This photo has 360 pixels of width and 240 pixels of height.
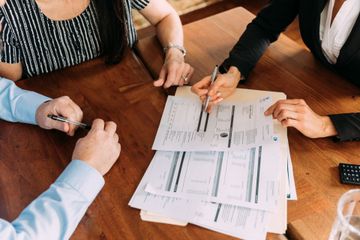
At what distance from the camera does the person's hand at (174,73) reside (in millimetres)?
1121

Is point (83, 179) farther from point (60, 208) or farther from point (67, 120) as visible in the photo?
point (67, 120)

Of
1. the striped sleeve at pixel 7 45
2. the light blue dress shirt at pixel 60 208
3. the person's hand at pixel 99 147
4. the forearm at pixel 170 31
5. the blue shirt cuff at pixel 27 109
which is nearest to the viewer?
the light blue dress shirt at pixel 60 208

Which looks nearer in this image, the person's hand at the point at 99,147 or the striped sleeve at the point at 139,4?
the person's hand at the point at 99,147

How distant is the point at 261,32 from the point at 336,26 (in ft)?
0.76

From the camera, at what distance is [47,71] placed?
1.28 m

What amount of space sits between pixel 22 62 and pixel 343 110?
1010 mm

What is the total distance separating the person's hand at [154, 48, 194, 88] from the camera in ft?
3.68

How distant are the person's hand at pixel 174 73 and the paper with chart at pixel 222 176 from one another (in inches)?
10.4

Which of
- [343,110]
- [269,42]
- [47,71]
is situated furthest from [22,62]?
[343,110]

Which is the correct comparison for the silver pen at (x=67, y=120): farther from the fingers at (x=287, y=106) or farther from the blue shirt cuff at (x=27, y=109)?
the fingers at (x=287, y=106)

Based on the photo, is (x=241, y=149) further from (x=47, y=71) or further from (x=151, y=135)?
(x=47, y=71)

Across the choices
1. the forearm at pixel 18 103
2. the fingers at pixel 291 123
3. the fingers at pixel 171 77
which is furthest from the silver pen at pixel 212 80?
the forearm at pixel 18 103

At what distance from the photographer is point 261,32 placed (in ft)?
4.04

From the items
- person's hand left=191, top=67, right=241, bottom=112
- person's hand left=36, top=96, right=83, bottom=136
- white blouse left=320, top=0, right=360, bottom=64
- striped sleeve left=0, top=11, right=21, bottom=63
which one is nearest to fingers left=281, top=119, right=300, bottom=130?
person's hand left=191, top=67, right=241, bottom=112
